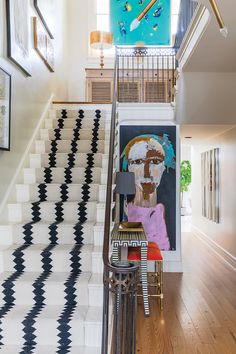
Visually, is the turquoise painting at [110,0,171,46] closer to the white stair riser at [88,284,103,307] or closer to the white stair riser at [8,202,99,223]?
the white stair riser at [8,202,99,223]

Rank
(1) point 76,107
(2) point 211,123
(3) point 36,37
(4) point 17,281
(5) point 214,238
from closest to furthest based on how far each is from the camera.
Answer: (4) point 17,281 < (3) point 36,37 < (2) point 211,123 < (1) point 76,107 < (5) point 214,238

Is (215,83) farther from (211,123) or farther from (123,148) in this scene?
(123,148)

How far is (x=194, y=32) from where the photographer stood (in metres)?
3.81

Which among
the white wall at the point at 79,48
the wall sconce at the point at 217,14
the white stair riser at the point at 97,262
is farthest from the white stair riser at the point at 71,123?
the wall sconce at the point at 217,14

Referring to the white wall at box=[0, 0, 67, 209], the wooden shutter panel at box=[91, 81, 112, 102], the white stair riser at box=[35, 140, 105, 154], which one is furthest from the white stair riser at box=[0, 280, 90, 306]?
the wooden shutter panel at box=[91, 81, 112, 102]

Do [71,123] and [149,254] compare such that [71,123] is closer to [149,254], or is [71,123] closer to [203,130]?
[203,130]

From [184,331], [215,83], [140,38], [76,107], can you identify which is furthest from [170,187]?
[140,38]

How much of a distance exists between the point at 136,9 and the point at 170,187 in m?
5.13


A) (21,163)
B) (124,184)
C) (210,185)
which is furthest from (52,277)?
(210,185)

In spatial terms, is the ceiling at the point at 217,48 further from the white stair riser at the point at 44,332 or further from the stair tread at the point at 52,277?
the white stair riser at the point at 44,332

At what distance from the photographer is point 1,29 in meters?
3.36

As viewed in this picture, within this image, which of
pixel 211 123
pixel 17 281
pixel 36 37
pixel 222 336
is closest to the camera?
pixel 17 281

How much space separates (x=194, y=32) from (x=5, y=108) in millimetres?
2180

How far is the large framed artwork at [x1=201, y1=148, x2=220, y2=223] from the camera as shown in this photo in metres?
6.79
